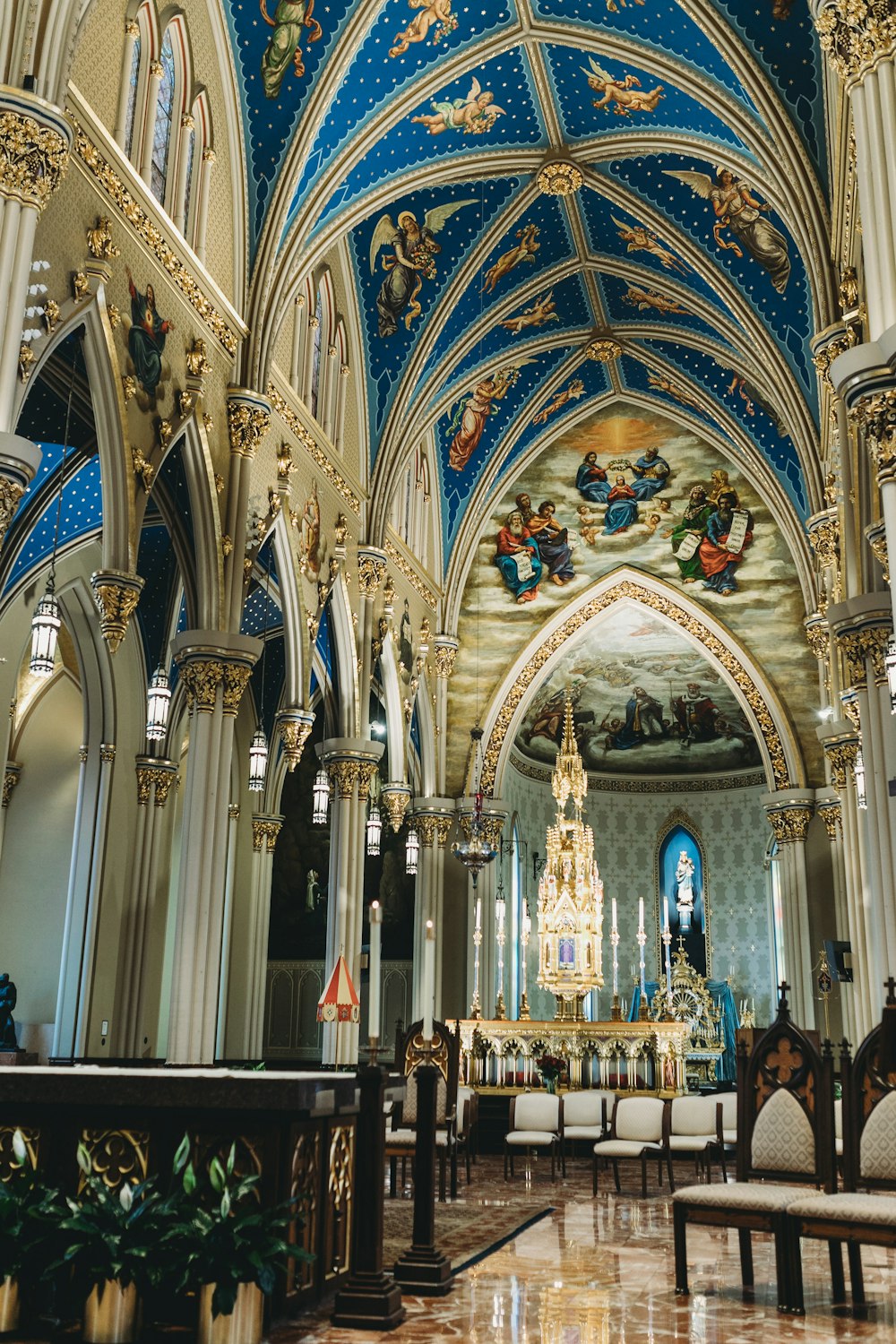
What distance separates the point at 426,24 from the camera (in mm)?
13539

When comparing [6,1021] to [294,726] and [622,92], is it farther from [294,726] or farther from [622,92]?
[622,92]

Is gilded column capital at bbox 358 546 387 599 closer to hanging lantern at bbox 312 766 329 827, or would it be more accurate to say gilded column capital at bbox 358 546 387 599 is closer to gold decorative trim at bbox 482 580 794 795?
hanging lantern at bbox 312 766 329 827

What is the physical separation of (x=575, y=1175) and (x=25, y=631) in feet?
29.6

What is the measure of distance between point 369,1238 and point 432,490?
55.1 feet

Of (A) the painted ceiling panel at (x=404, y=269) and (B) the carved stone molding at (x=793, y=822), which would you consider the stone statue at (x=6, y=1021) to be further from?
(B) the carved stone molding at (x=793, y=822)

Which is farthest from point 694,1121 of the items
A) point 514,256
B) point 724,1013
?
point 724,1013

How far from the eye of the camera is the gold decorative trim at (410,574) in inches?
765

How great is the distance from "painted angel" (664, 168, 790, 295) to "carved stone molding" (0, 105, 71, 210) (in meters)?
9.36

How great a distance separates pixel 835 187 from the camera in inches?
481

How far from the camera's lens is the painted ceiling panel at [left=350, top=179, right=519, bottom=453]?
16.6m

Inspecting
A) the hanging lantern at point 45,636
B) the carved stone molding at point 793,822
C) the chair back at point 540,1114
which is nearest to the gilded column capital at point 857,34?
the hanging lantern at point 45,636

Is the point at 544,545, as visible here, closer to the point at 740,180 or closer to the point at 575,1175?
the point at 740,180

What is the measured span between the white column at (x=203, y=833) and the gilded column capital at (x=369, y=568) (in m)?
4.72

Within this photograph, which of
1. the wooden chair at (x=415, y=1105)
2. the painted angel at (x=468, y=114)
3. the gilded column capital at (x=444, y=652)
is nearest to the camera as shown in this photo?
the wooden chair at (x=415, y=1105)
